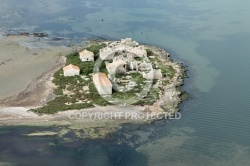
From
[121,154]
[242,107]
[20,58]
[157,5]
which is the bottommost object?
[121,154]

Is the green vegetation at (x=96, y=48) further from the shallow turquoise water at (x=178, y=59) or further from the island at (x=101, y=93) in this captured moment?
the shallow turquoise water at (x=178, y=59)

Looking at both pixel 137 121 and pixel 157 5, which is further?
pixel 157 5

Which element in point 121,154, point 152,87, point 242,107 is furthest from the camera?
point 152,87

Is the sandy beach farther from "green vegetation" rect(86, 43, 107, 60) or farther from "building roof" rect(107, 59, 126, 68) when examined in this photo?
"building roof" rect(107, 59, 126, 68)

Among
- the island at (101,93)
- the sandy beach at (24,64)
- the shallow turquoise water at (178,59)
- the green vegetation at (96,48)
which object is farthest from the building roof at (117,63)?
the shallow turquoise water at (178,59)

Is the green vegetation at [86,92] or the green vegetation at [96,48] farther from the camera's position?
the green vegetation at [96,48]

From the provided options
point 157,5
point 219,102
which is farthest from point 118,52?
point 157,5

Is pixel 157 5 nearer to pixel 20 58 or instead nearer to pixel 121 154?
pixel 20 58
